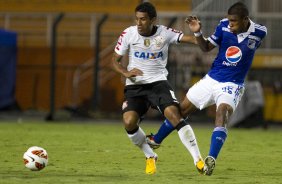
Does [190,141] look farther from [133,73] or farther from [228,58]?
[228,58]

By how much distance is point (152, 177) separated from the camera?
36.1 feet

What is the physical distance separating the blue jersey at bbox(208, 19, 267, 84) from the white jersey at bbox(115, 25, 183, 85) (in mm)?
584

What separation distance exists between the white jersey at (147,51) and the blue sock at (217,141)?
3.97 feet

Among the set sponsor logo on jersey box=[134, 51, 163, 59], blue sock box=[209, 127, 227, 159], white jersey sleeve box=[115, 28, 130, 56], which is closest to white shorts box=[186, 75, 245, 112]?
blue sock box=[209, 127, 227, 159]

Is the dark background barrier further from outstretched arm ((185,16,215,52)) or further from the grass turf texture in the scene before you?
outstretched arm ((185,16,215,52))

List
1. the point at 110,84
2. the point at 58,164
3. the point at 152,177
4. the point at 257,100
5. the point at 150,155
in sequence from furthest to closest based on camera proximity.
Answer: the point at 110,84 → the point at 257,100 → the point at 58,164 → the point at 150,155 → the point at 152,177

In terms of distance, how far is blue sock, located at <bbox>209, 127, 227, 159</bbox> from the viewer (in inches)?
440

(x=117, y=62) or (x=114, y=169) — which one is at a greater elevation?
(x=117, y=62)

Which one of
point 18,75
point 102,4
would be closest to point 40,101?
point 18,75

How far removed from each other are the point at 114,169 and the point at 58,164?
0.96m

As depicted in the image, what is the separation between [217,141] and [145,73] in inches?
58.2

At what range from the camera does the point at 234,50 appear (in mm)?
12031

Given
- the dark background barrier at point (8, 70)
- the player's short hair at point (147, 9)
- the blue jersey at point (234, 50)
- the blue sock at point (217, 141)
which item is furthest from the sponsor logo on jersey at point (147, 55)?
the dark background barrier at point (8, 70)

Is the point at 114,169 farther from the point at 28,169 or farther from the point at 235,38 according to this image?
the point at 235,38
